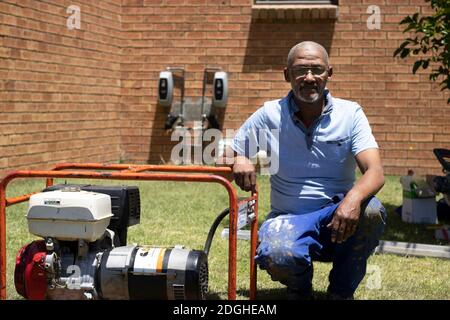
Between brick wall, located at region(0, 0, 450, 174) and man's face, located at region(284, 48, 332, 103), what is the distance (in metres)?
6.13

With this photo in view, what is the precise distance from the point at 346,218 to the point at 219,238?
240cm

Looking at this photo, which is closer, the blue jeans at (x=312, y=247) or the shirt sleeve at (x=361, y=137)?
the blue jeans at (x=312, y=247)

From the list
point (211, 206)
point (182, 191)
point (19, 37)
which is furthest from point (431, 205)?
point (19, 37)

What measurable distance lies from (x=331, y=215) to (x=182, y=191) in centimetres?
479

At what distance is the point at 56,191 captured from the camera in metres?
3.31

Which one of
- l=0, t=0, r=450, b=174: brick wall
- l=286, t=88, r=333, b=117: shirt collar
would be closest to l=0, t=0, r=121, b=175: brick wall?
l=0, t=0, r=450, b=174: brick wall

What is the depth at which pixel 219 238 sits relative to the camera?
5.57 metres

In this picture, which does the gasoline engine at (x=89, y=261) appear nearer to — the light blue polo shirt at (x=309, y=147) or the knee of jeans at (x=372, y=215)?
the light blue polo shirt at (x=309, y=147)

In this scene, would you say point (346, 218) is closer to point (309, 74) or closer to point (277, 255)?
point (277, 255)

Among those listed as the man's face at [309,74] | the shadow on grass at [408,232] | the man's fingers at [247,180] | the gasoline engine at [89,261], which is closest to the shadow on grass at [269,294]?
the gasoline engine at [89,261]

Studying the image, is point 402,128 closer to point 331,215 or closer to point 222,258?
point 222,258

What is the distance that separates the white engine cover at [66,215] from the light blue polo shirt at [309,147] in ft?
2.82

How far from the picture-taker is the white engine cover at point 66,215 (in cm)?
320

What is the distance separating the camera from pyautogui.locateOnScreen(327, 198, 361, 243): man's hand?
3277mm
